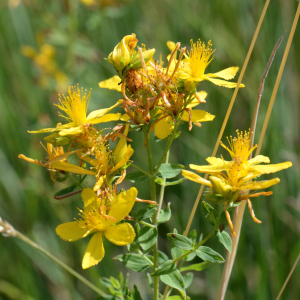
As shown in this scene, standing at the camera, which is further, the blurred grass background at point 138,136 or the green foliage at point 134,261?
the blurred grass background at point 138,136

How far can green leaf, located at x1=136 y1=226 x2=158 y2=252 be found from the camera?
3.34 ft

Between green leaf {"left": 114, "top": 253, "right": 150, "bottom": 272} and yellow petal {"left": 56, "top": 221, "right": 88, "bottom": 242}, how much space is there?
0.14 meters

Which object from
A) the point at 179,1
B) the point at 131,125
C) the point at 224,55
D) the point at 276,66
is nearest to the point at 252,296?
the point at 276,66

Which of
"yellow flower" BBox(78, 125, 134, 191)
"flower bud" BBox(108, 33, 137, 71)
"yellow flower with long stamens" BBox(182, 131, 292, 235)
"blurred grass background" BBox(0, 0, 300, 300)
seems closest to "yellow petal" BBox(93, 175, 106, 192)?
"yellow flower" BBox(78, 125, 134, 191)

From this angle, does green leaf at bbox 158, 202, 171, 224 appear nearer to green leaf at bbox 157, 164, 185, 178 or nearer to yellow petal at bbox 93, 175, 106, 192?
green leaf at bbox 157, 164, 185, 178

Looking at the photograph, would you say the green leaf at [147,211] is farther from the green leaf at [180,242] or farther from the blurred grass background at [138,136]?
the blurred grass background at [138,136]

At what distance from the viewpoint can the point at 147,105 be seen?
95 cm

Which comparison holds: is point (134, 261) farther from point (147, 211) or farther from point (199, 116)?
point (199, 116)

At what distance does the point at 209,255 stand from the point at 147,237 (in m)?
0.20

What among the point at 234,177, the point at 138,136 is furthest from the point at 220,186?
the point at 138,136

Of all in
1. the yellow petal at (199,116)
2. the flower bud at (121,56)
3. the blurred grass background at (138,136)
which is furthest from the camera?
the blurred grass background at (138,136)

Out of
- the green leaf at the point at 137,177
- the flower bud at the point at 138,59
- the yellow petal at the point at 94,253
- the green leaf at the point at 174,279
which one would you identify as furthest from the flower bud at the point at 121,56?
the green leaf at the point at 174,279

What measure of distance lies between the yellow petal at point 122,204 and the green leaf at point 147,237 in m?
0.12

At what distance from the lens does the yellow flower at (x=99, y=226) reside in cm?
94
